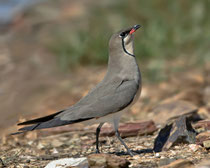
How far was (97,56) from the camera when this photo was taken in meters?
8.90

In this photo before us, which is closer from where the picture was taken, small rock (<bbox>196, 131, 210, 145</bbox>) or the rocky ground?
the rocky ground

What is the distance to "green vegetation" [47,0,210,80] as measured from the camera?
862 centimetres

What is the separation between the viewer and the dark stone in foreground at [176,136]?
4.46m

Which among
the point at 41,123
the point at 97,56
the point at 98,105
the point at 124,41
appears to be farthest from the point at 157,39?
the point at 41,123

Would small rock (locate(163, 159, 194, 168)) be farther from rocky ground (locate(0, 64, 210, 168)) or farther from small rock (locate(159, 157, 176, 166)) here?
small rock (locate(159, 157, 176, 166))

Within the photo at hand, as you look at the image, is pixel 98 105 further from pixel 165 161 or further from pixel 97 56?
pixel 97 56

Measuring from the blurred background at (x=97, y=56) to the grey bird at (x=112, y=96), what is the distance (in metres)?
1.90

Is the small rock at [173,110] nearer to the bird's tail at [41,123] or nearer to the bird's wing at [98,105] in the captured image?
the bird's wing at [98,105]

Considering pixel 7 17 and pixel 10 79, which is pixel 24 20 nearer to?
pixel 7 17

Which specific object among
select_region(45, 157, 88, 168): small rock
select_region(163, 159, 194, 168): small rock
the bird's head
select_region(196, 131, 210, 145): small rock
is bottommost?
select_region(163, 159, 194, 168): small rock

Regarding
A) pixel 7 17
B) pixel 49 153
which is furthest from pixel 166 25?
pixel 7 17

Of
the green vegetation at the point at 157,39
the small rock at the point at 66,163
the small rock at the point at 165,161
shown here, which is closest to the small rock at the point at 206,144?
the small rock at the point at 165,161

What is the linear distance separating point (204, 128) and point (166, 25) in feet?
14.7

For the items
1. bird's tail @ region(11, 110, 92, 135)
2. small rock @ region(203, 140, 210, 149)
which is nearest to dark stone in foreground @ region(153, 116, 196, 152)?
small rock @ region(203, 140, 210, 149)
